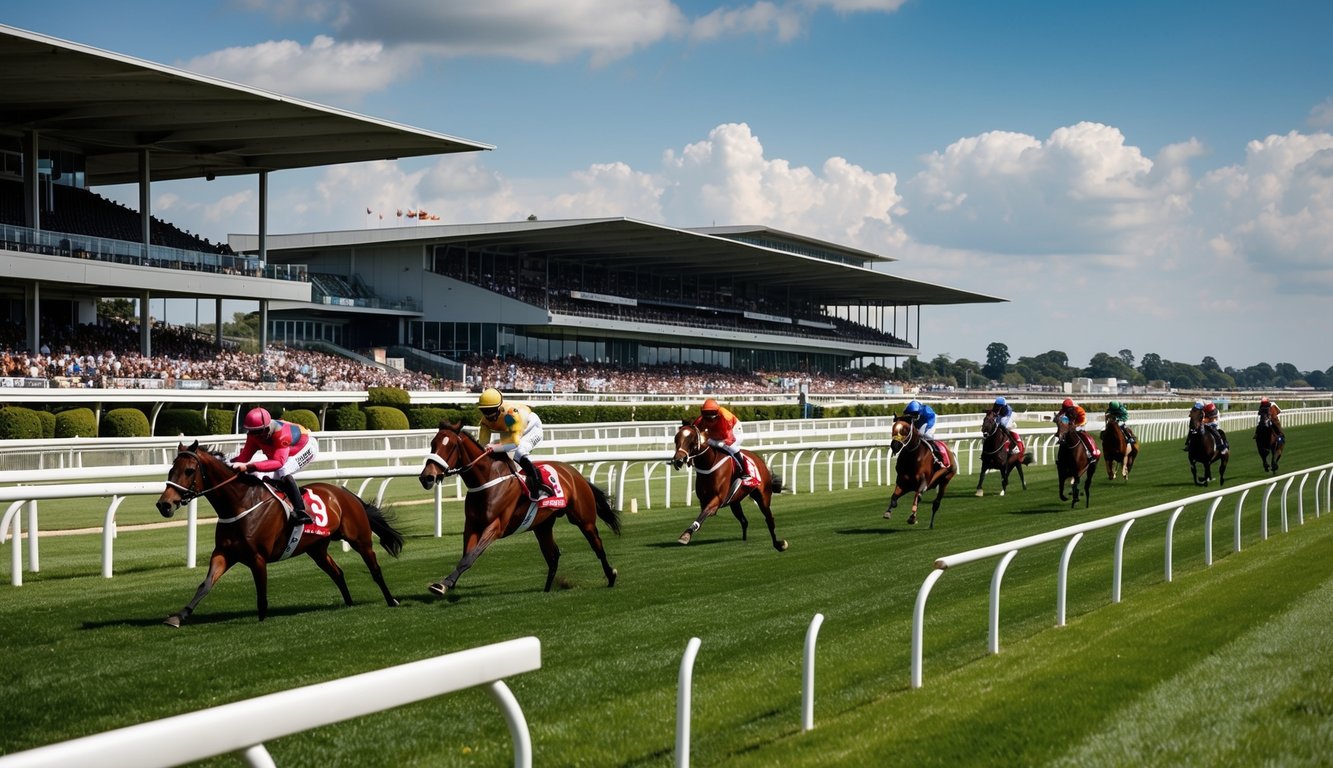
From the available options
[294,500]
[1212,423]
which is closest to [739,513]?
[294,500]

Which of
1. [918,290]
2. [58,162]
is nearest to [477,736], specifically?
[58,162]

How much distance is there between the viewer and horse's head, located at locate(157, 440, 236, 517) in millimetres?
7324

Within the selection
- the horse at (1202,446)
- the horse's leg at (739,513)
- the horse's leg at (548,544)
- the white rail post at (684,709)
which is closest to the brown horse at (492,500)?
the horse's leg at (548,544)

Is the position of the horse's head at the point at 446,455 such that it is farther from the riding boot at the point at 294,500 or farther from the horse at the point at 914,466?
the horse at the point at 914,466

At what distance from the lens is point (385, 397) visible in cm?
3064

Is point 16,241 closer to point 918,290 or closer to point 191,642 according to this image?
point 191,642

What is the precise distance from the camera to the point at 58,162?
32.5 metres

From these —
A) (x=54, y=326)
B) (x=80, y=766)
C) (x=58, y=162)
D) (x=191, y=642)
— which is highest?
(x=58, y=162)

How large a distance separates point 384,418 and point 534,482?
2068 cm

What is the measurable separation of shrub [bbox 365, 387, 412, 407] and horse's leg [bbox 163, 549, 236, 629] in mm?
23378

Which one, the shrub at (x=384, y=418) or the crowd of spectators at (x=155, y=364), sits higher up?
the crowd of spectators at (x=155, y=364)

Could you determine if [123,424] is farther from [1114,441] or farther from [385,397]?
[1114,441]

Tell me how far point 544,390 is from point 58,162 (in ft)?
53.1

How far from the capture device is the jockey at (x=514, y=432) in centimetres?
880
